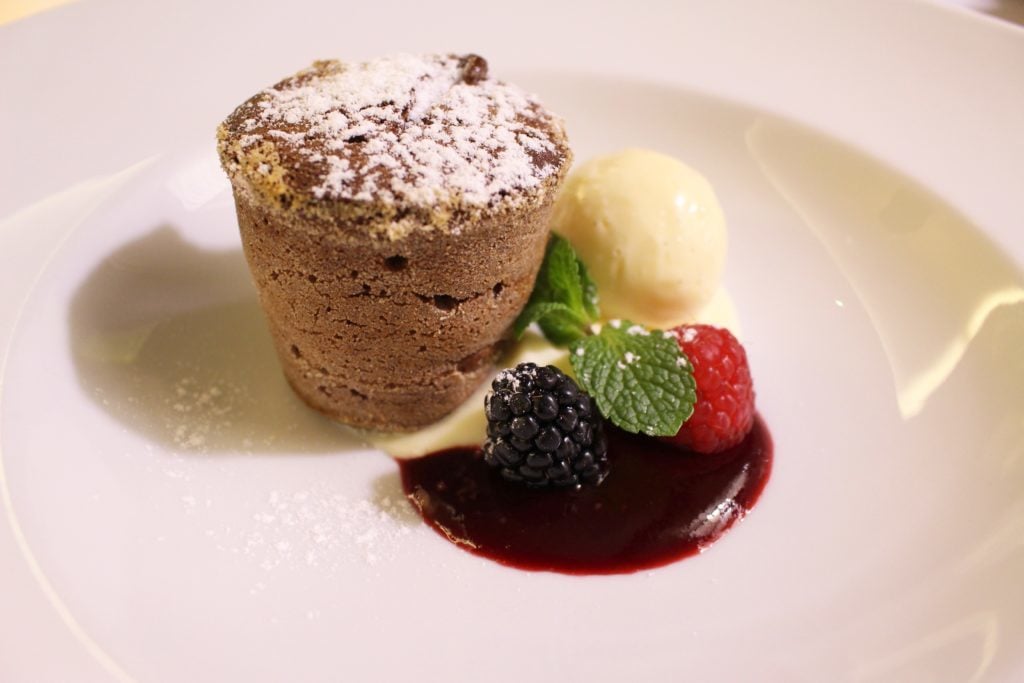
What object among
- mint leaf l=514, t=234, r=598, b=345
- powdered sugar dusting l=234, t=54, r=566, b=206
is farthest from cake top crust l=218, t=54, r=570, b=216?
mint leaf l=514, t=234, r=598, b=345

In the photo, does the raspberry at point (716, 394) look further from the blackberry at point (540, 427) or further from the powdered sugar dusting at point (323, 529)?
the powdered sugar dusting at point (323, 529)

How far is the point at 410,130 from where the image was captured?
54.6 inches

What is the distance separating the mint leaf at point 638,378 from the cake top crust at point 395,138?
359 millimetres

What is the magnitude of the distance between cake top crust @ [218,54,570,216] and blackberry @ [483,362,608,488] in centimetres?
32

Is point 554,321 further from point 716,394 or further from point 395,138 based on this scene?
point 395,138

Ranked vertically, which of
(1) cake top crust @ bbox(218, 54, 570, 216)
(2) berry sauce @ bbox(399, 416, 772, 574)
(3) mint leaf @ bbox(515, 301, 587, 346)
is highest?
(1) cake top crust @ bbox(218, 54, 570, 216)

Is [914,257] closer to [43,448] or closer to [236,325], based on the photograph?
[236,325]

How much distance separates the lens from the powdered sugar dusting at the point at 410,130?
4.25 ft

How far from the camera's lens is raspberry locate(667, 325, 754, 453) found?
1.57 m

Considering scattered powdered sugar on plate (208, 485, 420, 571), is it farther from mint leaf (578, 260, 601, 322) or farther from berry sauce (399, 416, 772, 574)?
mint leaf (578, 260, 601, 322)

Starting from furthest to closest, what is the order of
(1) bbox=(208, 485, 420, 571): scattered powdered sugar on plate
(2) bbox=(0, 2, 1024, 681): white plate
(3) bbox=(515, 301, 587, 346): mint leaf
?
(3) bbox=(515, 301, 587, 346): mint leaf → (1) bbox=(208, 485, 420, 571): scattered powdered sugar on plate → (2) bbox=(0, 2, 1024, 681): white plate

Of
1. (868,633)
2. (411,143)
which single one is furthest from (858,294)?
(411,143)

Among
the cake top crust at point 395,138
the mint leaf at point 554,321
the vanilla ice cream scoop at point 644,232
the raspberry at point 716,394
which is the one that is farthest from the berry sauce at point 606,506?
the cake top crust at point 395,138

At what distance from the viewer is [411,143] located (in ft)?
4.46
